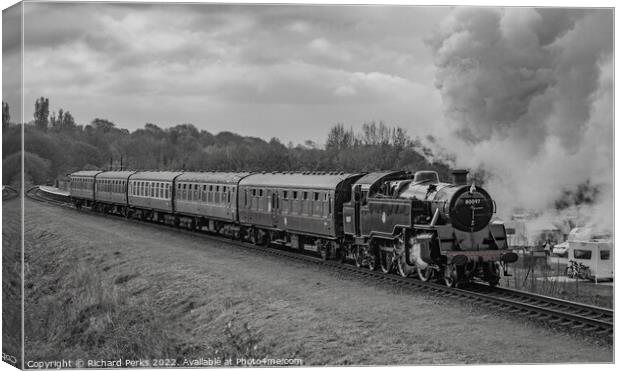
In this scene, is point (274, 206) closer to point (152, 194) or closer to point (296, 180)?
point (296, 180)

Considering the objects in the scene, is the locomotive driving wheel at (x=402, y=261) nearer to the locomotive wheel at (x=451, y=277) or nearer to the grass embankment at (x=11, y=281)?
the locomotive wheel at (x=451, y=277)

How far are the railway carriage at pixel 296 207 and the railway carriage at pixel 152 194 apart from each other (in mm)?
6128

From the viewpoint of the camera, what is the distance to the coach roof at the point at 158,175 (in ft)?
107

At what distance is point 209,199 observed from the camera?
3080cm

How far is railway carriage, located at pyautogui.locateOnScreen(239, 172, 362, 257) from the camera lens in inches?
845

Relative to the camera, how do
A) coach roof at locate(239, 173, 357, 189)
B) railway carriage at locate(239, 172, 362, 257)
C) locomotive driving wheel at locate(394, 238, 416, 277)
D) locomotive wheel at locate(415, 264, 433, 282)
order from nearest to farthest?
1. locomotive wheel at locate(415, 264, 433, 282)
2. locomotive driving wheel at locate(394, 238, 416, 277)
3. railway carriage at locate(239, 172, 362, 257)
4. coach roof at locate(239, 173, 357, 189)

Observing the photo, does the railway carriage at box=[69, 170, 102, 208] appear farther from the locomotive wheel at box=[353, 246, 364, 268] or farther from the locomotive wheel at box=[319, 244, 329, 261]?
the locomotive wheel at box=[353, 246, 364, 268]

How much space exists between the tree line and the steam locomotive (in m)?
0.77

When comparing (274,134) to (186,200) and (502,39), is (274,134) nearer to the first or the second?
(502,39)

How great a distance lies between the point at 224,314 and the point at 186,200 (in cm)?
1820

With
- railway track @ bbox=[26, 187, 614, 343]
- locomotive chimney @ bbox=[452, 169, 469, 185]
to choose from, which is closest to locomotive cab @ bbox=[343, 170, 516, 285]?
locomotive chimney @ bbox=[452, 169, 469, 185]

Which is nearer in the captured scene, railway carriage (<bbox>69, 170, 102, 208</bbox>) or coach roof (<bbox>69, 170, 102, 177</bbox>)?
coach roof (<bbox>69, 170, 102, 177</bbox>)

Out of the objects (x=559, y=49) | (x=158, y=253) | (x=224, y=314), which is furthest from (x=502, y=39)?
(x=158, y=253)

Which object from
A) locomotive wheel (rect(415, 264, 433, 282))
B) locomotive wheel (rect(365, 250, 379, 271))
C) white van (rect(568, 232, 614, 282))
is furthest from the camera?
locomotive wheel (rect(365, 250, 379, 271))
